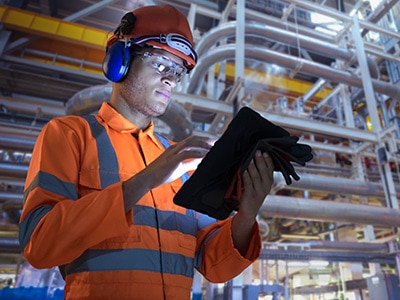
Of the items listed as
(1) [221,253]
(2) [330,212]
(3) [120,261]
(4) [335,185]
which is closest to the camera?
(3) [120,261]

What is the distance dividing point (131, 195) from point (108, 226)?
9cm

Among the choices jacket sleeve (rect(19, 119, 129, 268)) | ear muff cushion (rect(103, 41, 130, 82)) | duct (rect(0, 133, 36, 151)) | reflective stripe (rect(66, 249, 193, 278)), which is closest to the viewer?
jacket sleeve (rect(19, 119, 129, 268))

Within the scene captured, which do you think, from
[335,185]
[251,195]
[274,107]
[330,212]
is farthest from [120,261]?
[274,107]

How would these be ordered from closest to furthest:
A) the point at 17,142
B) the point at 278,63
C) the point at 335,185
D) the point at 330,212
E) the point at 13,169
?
the point at 330,212
the point at 17,142
the point at 335,185
the point at 13,169
the point at 278,63

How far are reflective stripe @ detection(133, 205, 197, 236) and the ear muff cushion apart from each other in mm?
519

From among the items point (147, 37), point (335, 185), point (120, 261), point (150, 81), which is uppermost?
point (335, 185)

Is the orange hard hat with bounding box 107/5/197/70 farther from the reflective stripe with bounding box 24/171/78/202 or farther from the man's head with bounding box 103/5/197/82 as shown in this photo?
the reflective stripe with bounding box 24/171/78/202

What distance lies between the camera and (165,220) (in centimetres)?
92

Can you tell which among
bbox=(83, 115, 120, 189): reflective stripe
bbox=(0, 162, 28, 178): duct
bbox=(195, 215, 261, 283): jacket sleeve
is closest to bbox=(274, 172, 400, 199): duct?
bbox=(195, 215, 261, 283): jacket sleeve

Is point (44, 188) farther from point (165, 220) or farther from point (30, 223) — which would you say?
point (165, 220)

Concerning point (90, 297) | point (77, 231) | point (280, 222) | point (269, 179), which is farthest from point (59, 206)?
point (280, 222)

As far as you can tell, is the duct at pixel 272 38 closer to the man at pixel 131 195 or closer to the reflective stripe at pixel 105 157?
the man at pixel 131 195

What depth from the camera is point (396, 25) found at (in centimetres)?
729

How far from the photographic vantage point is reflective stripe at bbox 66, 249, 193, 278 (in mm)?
770
